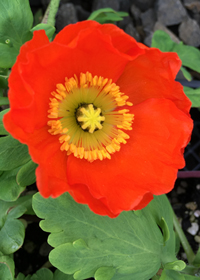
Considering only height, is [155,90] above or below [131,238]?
above

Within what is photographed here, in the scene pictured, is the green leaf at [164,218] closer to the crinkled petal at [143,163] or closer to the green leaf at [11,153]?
the crinkled petal at [143,163]

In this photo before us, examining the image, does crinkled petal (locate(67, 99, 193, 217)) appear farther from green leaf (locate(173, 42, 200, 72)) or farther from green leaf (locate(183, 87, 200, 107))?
green leaf (locate(173, 42, 200, 72))

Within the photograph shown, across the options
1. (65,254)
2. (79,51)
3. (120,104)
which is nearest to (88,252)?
(65,254)

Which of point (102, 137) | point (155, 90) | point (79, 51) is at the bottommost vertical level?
point (102, 137)

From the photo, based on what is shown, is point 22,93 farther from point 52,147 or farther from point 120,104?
point 120,104

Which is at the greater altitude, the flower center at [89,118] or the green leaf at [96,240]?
the flower center at [89,118]

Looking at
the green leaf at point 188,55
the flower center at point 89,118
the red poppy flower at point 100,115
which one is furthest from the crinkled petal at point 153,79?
the green leaf at point 188,55

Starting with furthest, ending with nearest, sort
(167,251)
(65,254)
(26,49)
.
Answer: (167,251), (65,254), (26,49)
